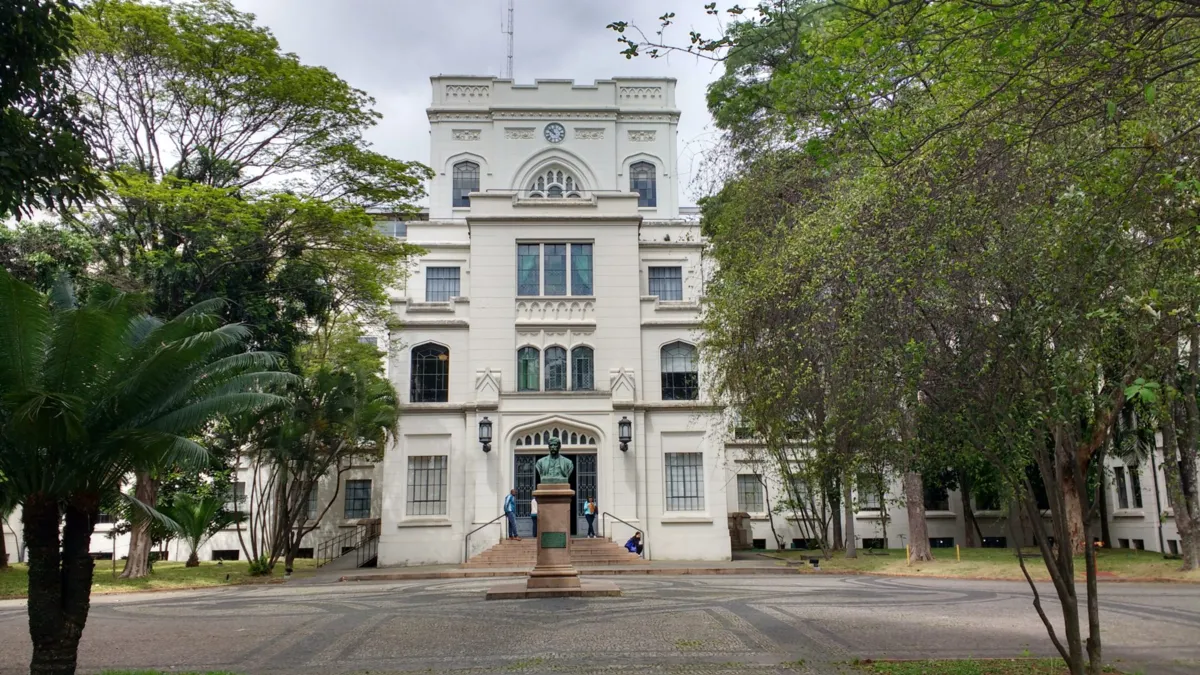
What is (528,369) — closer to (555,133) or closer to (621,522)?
(621,522)

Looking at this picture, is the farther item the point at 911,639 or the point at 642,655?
the point at 911,639

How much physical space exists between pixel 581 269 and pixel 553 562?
14.3m

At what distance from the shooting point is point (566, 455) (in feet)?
91.4

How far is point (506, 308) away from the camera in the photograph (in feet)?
94.3

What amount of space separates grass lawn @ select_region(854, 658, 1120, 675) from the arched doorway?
18653 mm

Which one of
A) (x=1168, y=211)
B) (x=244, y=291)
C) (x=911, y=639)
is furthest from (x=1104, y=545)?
(x=244, y=291)

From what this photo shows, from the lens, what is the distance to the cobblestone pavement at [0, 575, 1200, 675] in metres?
9.84

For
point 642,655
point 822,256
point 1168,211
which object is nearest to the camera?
point 1168,211

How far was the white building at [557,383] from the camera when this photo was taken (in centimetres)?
2741

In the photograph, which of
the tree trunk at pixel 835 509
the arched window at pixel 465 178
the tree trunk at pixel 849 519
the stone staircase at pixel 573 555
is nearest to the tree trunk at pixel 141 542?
the stone staircase at pixel 573 555

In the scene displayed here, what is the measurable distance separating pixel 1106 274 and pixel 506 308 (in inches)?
870

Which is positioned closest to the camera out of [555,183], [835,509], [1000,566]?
[1000,566]

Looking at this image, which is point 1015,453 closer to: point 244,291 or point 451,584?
point 451,584

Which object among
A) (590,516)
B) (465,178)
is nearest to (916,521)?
(590,516)
